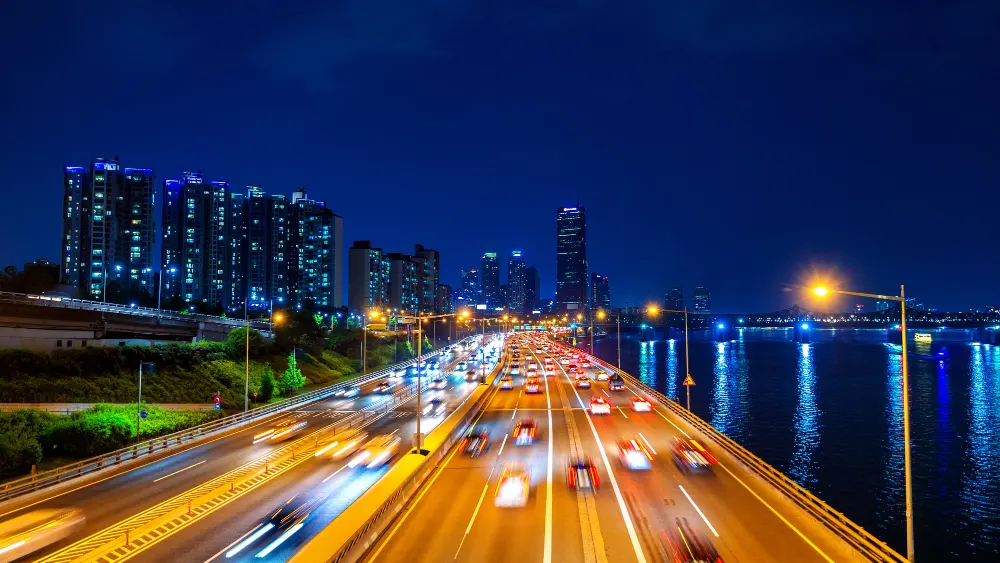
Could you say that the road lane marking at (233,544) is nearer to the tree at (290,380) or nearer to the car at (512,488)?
the car at (512,488)

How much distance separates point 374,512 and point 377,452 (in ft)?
46.2

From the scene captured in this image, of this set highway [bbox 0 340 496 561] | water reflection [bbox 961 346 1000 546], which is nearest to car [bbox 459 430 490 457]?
highway [bbox 0 340 496 561]

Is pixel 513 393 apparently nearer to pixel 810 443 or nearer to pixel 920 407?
pixel 810 443

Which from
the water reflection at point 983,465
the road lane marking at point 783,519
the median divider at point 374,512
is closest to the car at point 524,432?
the median divider at point 374,512

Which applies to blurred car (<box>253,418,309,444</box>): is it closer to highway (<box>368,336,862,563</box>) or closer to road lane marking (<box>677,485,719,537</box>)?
highway (<box>368,336,862,563</box>)

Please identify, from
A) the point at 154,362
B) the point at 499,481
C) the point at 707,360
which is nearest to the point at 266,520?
the point at 499,481

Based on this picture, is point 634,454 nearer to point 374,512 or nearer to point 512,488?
point 512,488

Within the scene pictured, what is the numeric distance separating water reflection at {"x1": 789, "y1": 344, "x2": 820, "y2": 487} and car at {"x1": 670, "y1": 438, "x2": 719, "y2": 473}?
1546 cm

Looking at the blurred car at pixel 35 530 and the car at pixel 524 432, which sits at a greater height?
the blurred car at pixel 35 530

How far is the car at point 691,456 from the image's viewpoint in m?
28.9

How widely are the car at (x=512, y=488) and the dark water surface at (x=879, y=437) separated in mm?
21172

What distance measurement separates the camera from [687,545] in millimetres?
18812

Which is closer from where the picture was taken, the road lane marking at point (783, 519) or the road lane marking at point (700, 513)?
the road lane marking at point (783, 519)

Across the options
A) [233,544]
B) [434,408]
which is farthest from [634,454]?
[434,408]
